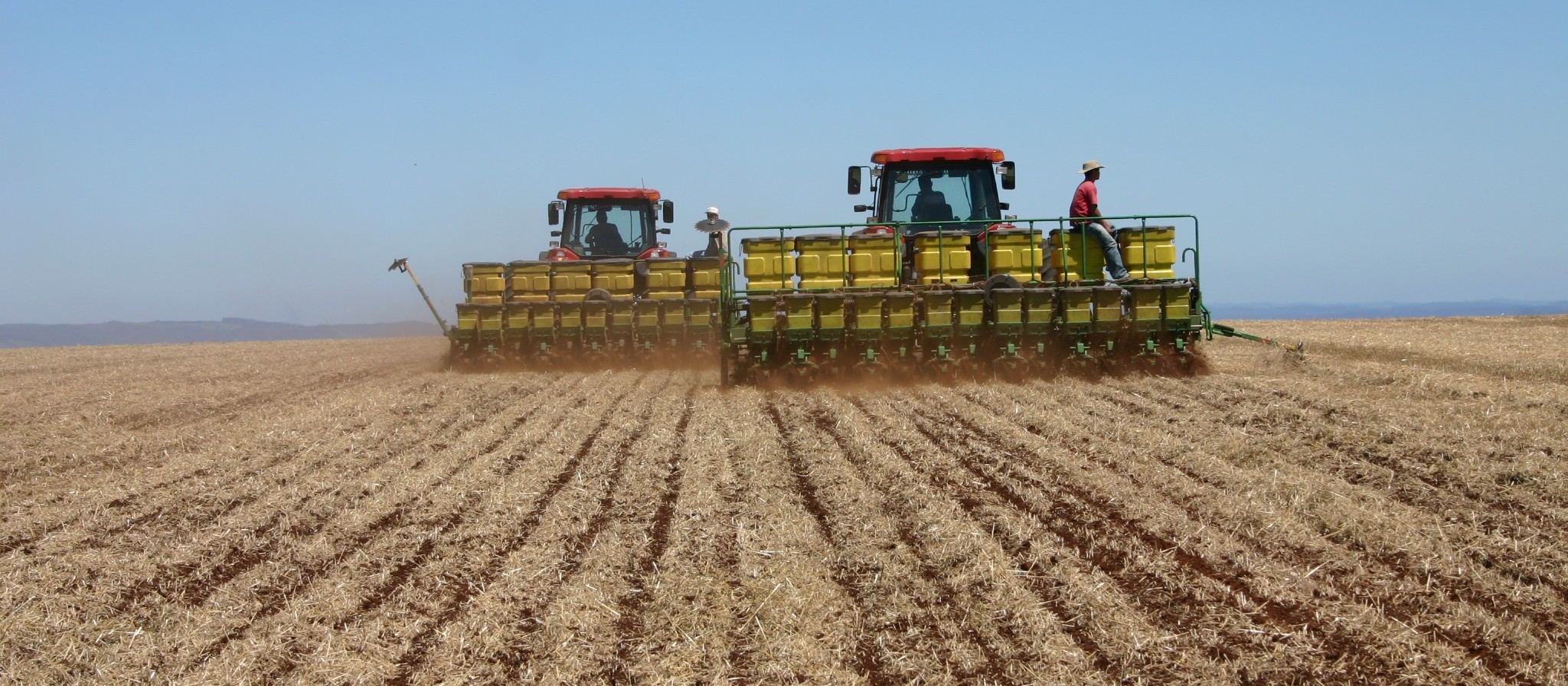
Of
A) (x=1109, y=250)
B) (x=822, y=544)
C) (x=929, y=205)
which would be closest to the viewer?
(x=822, y=544)

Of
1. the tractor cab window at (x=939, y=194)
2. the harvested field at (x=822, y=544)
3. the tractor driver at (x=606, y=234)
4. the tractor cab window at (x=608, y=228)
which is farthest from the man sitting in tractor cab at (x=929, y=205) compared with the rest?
the tractor driver at (x=606, y=234)

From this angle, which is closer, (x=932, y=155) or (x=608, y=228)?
(x=932, y=155)

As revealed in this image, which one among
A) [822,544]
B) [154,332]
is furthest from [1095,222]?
[154,332]

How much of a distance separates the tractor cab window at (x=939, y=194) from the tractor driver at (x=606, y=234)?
6.14 m

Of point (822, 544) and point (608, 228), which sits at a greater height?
point (608, 228)

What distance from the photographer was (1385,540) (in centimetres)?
585

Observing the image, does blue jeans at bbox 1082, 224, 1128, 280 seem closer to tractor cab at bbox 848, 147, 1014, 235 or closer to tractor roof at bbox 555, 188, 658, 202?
tractor cab at bbox 848, 147, 1014, 235

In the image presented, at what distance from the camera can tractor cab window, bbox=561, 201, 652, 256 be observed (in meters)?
19.9

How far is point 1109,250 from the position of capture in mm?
13961

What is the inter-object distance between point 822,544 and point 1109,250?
8.69 meters

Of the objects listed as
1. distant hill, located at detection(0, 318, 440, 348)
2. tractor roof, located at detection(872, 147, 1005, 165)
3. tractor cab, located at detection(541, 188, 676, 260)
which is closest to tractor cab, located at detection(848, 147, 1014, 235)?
tractor roof, located at detection(872, 147, 1005, 165)

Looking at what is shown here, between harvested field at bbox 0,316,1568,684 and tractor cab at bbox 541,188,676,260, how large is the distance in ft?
27.5

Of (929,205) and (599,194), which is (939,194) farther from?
(599,194)

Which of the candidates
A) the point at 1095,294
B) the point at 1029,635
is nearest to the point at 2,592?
the point at 1029,635
